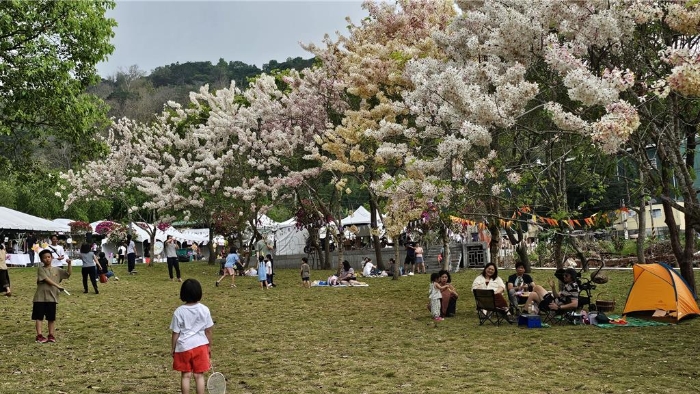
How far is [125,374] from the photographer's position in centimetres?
951

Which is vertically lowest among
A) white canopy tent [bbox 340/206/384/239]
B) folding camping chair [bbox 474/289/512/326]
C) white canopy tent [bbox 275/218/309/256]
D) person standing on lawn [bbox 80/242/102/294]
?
folding camping chair [bbox 474/289/512/326]

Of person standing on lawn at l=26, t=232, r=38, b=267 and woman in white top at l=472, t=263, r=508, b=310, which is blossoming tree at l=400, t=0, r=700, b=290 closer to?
woman in white top at l=472, t=263, r=508, b=310

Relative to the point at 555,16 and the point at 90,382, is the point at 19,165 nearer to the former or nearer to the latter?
the point at 90,382

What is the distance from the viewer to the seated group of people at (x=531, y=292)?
45.1 feet

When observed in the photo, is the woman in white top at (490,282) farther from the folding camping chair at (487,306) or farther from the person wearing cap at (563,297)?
the person wearing cap at (563,297)

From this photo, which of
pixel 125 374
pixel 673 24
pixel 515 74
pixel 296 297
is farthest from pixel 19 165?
pixel 673 24

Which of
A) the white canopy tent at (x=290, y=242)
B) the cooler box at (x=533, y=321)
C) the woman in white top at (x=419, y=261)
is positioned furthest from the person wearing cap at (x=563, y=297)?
the white canopy tent at (x=290, y=242)

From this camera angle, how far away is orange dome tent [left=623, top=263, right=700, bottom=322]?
1380 cm

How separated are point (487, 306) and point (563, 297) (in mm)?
1400

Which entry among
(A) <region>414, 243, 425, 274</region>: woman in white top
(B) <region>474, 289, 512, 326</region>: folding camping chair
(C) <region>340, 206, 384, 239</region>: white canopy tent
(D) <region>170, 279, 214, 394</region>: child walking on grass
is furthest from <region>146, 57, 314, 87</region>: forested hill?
(D) <region>170, 279, 214, 394</region>: child walking on grass

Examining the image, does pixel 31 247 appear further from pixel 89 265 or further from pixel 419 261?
pixel 419 261

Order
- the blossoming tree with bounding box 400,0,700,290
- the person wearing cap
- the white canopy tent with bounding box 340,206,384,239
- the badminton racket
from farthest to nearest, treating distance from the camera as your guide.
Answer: the white canopy tent with bounding box 340,206,384,239 < the person wearing cap < the blossoming tree with bounding box 400,0,700,290 < the badminton racket

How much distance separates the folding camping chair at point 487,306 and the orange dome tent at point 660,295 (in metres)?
2.62

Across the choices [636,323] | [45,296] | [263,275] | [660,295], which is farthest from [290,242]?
[45,296]
